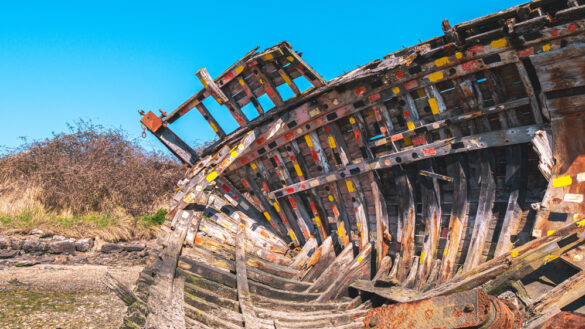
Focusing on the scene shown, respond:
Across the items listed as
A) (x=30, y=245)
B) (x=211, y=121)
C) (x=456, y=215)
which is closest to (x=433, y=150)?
(x=456, y=215)

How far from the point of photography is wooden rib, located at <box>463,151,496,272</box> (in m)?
4.96

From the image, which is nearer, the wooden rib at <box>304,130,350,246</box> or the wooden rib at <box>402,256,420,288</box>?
the wooden rib at <box>402,256,420,288</box>

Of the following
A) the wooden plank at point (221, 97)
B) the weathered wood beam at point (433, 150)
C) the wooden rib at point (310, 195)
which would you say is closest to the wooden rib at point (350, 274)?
the wooden rib at point (310, 195)

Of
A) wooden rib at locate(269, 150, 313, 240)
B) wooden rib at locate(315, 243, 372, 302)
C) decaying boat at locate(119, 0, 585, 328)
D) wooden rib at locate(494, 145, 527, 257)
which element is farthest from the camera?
wooden rib at locate(269, 150, 313, 240)

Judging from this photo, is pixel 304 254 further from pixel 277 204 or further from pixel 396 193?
pixel 396 193

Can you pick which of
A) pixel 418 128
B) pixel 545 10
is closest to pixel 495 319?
pixel 418 128

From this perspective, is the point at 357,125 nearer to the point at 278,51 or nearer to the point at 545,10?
the point at 278,51

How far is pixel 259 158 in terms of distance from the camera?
23.8 feet

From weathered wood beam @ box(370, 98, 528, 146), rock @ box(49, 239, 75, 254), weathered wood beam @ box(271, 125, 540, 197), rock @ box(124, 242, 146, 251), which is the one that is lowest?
rock @ box(49, 239, 75, 254)

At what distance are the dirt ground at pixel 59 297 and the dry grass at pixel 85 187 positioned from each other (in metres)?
1.92

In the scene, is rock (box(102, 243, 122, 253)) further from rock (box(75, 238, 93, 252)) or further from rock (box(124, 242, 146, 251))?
rock (box(75, 238, 93, 252))

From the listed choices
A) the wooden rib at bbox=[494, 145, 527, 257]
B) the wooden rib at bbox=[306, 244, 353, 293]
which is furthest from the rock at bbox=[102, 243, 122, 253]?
the wooden rib at bbox=[494, 145, 527, 257]

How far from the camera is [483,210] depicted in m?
5.10

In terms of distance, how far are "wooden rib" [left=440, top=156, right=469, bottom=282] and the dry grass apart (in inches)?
389
